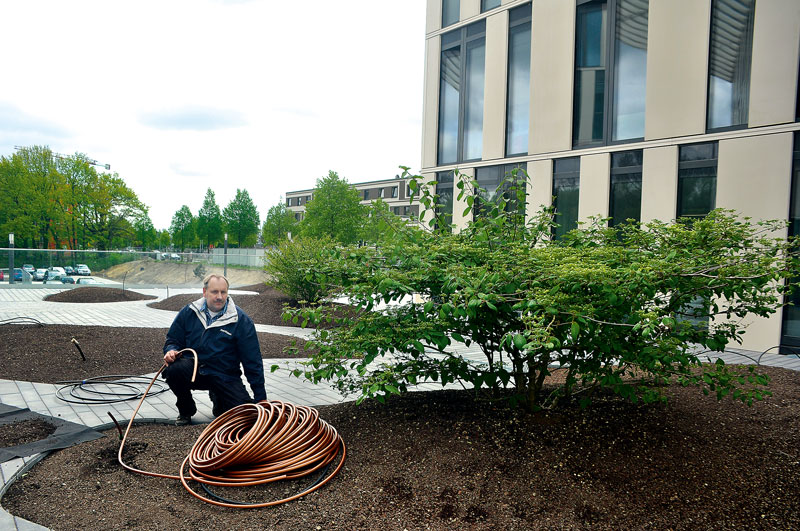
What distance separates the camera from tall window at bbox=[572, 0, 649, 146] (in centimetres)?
1194

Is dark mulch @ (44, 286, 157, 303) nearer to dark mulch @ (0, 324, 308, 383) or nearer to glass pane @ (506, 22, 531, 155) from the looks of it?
dark mulch @ (0, 324, 308, 383)

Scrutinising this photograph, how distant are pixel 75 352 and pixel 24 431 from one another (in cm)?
347

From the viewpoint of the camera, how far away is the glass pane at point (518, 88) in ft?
45.8

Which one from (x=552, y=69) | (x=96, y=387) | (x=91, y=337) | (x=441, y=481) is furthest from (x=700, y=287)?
(x=552, y=69)

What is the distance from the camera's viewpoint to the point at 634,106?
1199cm

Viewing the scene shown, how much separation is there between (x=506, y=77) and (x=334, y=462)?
42.1ft

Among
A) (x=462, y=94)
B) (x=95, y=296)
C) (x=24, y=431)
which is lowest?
(x=95, y=296)

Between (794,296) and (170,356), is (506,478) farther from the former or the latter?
(794,296)

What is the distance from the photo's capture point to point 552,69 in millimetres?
13172

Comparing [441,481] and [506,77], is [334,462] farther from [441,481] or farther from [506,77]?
[506,77]

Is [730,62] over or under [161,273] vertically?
over

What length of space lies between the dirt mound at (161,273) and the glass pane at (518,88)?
13477 millimetres

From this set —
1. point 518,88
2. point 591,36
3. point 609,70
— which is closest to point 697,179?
point 609,70

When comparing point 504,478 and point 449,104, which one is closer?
point 504,478
